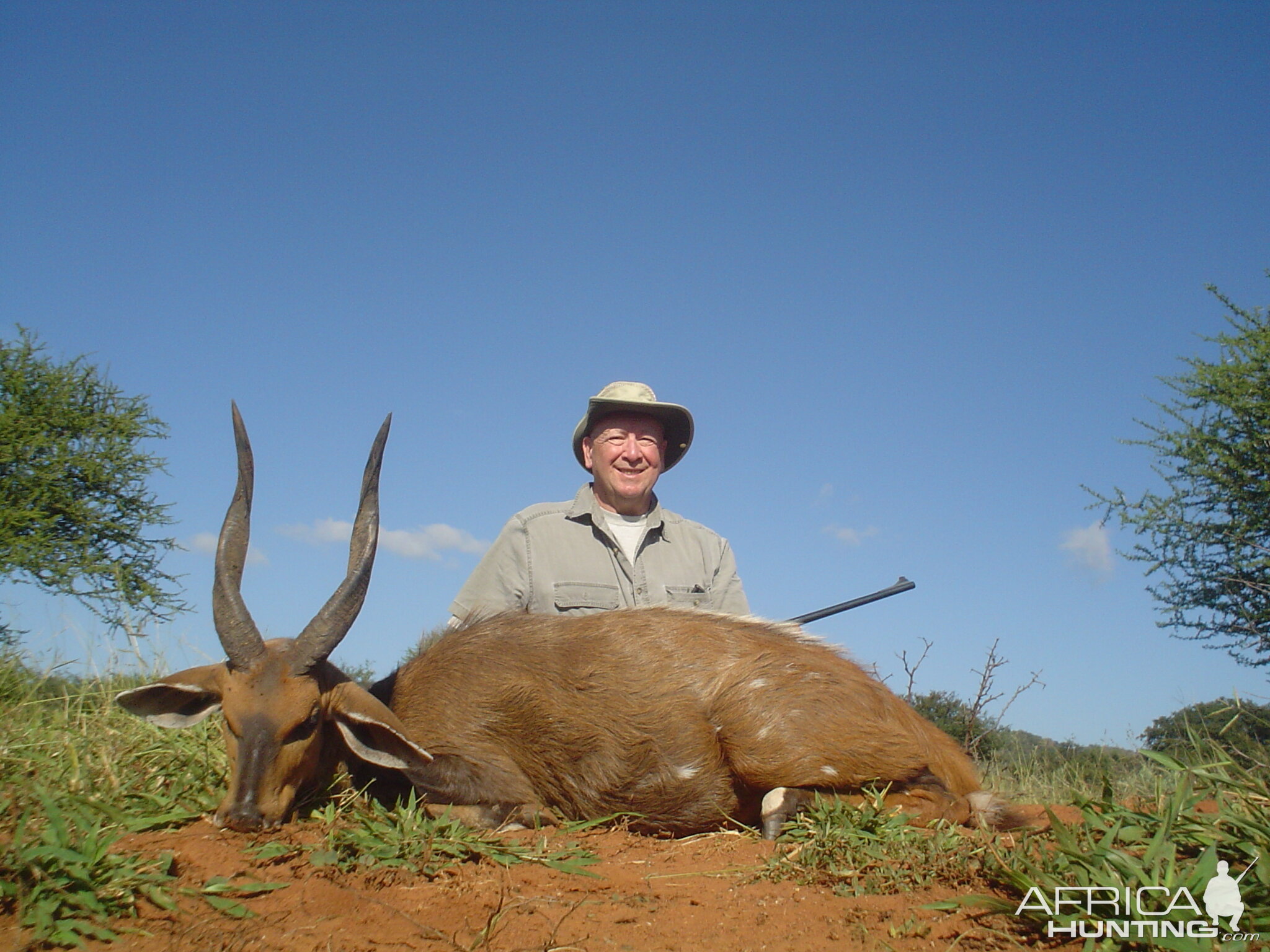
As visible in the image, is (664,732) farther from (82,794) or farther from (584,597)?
(82,794)

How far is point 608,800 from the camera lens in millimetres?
4387

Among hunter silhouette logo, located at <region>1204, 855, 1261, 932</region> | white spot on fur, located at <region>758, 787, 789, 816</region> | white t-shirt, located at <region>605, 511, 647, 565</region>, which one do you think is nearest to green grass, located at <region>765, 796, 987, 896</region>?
white spot on fur, located at <region>758, 787, 789, 816</region>

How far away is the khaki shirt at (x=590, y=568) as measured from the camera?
20.0 feet

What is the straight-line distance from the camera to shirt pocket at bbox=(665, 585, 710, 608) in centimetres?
636

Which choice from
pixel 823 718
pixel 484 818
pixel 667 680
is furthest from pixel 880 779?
pixel 484 818

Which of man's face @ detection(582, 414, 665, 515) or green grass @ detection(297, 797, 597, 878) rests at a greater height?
man's face @ detection(582, 414, 665, 515)

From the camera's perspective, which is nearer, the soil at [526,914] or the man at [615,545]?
the soil at [526,914]

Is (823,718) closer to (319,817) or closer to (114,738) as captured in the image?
(319,817)

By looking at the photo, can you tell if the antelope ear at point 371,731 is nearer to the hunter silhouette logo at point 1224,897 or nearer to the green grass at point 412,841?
the green grass at point 412,841

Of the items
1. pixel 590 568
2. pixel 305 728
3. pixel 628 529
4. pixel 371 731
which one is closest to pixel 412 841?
pixel 371 731

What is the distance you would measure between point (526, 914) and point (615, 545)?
11.6 ft

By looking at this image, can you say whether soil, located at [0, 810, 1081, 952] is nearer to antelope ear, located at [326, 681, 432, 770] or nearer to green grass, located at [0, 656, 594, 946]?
green grass, located at [0, 656, 594, 946]

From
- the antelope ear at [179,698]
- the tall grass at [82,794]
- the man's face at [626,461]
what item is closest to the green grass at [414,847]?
the tall grass at [82,794]

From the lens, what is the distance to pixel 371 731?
3.97 meters
